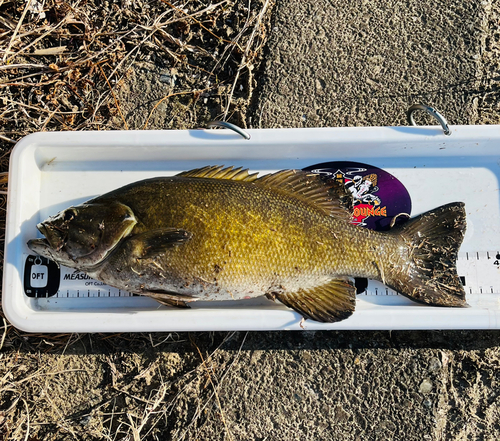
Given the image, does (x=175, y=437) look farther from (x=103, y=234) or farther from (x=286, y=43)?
(x=286, y=43)

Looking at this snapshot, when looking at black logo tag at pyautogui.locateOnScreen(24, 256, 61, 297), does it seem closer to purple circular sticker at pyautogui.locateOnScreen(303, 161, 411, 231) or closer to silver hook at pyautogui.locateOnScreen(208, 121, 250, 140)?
silver hook at pyautogui.locateOnScreen(208, 121, 250, 140)

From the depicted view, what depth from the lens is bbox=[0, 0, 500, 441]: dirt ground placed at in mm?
2426

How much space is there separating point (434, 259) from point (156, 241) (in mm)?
1541

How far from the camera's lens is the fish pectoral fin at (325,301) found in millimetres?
2141

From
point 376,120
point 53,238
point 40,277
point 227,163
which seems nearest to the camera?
point 53,238

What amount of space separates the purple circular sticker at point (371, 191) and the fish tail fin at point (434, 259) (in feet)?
0.56

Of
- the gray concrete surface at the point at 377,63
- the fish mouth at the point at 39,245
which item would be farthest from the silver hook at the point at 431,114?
the fish mouth at the point at 39,245

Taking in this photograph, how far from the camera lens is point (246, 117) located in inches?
104

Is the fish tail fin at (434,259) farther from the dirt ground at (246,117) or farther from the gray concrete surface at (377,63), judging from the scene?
the gray concrete surface at (377,63)

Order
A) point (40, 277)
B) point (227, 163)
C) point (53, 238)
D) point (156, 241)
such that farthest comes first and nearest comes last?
point (227, 163) → point (40, 277) → point (53, 238) → point (156, 241)

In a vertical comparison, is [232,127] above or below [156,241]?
above

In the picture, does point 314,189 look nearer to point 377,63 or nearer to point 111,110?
point 377,63

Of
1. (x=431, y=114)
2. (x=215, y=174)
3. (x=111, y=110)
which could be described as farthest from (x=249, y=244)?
(x=111, y=110)

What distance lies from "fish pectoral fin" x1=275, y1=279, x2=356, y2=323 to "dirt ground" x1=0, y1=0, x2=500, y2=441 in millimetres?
372
